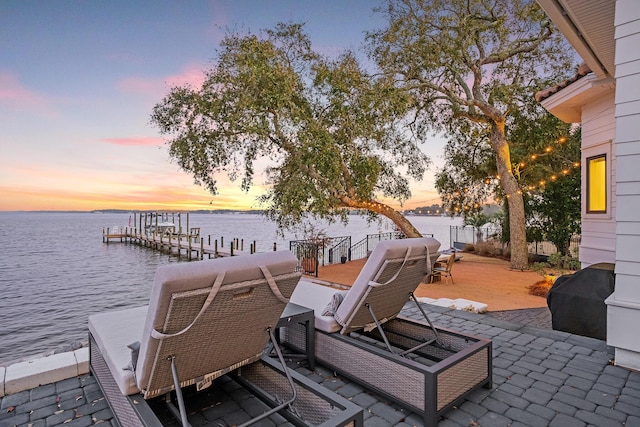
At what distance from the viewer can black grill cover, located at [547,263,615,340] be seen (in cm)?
425

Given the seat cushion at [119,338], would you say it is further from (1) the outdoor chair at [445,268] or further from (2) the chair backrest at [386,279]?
(1) the outdoor chair at [445,268]

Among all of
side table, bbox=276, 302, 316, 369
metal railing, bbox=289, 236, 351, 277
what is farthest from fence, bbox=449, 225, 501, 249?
side table, bbox=276, 302, 316, 369

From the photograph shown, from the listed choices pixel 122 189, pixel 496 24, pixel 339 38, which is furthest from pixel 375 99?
pixel 122 189

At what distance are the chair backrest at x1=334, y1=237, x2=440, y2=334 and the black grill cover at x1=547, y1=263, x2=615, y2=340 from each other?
106 inches

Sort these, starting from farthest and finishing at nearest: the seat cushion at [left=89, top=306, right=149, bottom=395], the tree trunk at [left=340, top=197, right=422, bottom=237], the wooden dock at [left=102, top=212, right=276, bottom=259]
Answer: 1. the wooden dock at [left=102, top=212, right=276, bottom=259]
2. the tree trunk at [left=340, top=197, right=422, bottom=237]
3. the seat cushion at [left=89, top=306, right=149, bottom=395]

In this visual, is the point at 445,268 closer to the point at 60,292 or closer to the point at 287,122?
the point at 287,122

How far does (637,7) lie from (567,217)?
Result: 35.8ft

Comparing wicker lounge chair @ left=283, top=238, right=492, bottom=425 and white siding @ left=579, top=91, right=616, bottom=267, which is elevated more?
white siding @ left=579, top=91, right=616, bottom=267

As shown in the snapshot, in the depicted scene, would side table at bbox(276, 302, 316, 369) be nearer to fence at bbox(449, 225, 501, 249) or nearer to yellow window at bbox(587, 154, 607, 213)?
yellow window at bbox(587, 154, 607, 213)

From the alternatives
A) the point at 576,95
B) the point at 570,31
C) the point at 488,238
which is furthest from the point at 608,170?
the point at 488,238

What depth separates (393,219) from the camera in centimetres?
1243

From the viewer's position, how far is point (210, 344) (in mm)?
2072

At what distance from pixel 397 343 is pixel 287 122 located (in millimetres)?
7900

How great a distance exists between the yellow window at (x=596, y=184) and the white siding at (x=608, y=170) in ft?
0.29
